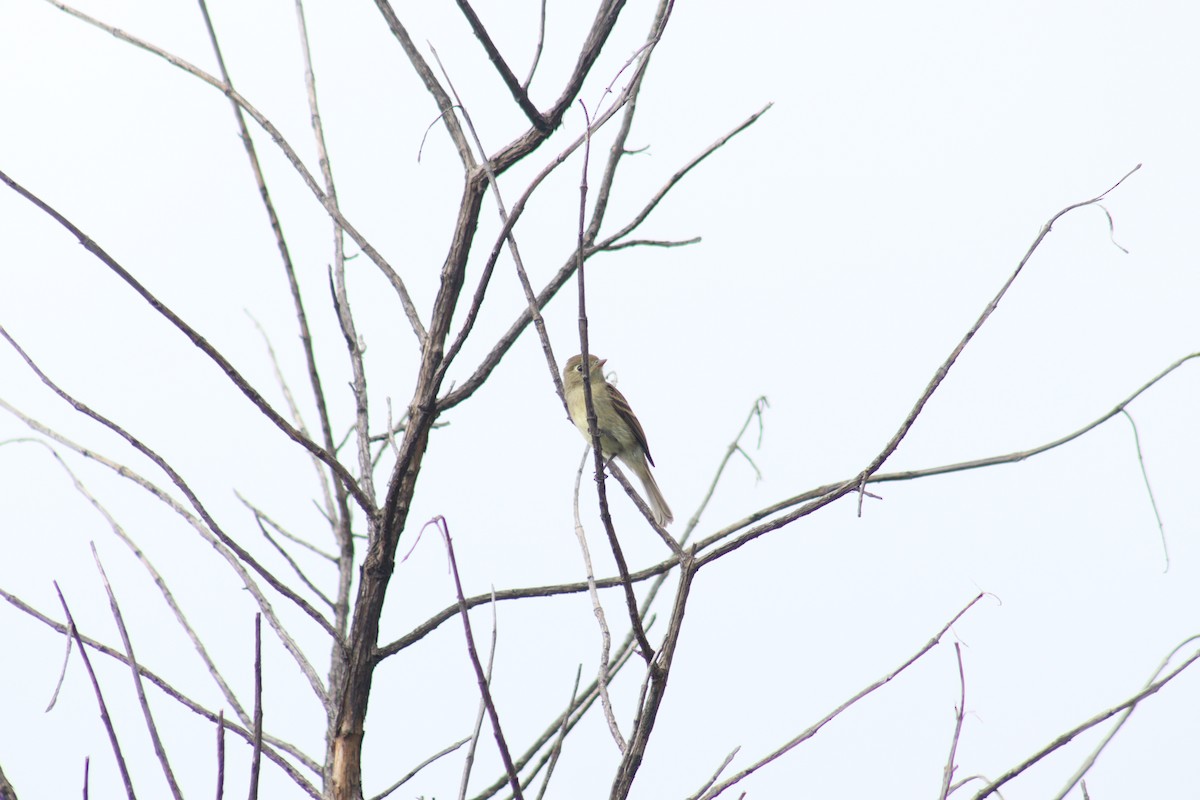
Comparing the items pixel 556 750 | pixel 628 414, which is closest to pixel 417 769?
pixel 556 750

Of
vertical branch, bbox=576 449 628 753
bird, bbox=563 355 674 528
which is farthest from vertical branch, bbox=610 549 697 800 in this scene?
bird, bbox=563 355 674 528

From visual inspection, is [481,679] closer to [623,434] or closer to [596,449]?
[596,449]

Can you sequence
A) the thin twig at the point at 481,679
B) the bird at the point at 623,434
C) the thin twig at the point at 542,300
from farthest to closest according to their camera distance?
the bird at the point at 623,434 < the thin twig at the point at 542,300 < the thin twig at the point at 481,679

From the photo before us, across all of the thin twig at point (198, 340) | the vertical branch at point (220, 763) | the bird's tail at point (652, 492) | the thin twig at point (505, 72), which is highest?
the bird's tail at point (652, 492)

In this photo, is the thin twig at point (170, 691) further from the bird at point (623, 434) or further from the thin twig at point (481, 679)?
the bird at point (623, 434)

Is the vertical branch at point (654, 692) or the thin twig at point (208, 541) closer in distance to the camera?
the vertical branch at point (654, 692)

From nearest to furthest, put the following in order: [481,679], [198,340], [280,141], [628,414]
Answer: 1. [481,679]
2. [198,340]
3. [280,141]
4. [628,414]

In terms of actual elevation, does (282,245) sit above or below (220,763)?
above

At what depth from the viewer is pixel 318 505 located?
12.2 ft

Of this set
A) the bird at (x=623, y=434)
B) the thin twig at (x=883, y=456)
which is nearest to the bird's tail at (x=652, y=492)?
the bird at (x=623, y=434)

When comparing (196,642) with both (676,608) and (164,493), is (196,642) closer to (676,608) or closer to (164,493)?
(164,493)

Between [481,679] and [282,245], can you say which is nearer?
[481,679]

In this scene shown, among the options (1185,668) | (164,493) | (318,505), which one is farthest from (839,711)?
(318,505)

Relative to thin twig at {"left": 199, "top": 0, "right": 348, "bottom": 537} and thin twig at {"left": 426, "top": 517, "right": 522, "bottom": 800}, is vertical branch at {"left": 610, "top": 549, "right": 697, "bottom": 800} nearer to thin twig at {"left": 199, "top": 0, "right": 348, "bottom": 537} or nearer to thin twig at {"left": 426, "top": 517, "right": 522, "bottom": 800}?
thin twig at {"left": 426, "top": 517, "right": 522, "bottom": 800}
